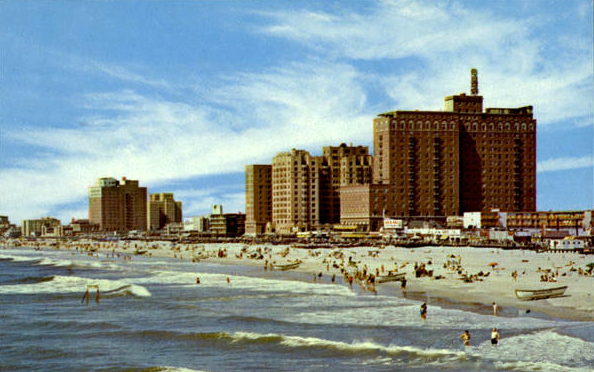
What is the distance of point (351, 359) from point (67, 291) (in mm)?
54747

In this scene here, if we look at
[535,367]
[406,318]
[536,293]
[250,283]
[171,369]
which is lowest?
[250,283]

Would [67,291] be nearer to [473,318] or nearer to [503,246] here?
[473,318]

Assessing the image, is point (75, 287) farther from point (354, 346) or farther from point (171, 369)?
point (354, 346)

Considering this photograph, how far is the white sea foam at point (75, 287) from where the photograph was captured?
87438 mm

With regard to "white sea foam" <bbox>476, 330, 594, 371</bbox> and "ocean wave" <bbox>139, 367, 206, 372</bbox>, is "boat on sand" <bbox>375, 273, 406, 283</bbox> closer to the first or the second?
"white sea foam" <bbox>476, 330, 594, 371</bbox>

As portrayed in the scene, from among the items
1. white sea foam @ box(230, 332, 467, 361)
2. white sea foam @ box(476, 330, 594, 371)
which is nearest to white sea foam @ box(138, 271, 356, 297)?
white sea foam @ box(230, 332, 467, 361)

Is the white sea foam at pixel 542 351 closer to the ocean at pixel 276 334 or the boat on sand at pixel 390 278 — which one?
the ocean at pixel 276 334

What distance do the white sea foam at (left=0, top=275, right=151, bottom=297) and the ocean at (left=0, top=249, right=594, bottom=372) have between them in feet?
15.6

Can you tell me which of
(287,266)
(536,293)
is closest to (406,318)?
(536,293)

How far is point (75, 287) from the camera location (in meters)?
93.2

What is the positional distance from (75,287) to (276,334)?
49.6 meters

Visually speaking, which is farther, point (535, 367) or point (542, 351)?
point (542, 351)

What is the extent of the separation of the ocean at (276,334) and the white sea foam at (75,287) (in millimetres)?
4767

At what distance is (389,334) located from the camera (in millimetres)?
50875
